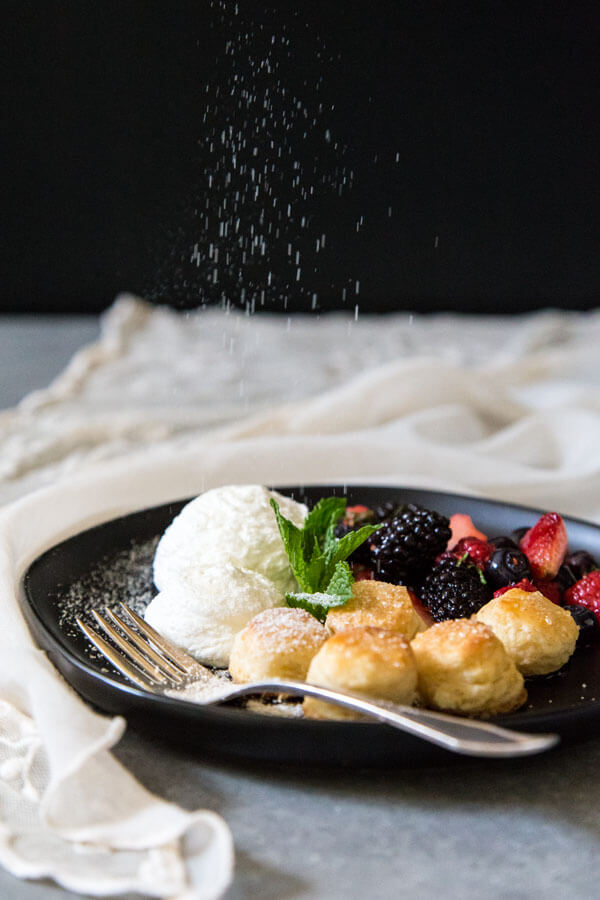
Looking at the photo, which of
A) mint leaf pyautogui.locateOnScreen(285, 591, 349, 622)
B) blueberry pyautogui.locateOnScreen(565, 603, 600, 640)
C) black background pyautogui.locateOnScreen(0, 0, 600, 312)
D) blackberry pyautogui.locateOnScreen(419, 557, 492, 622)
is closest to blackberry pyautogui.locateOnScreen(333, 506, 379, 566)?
blackberry pyautogui.locateOnScreen(419, 557, 492, 622)

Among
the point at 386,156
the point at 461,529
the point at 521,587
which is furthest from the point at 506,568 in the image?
the point at 386,156

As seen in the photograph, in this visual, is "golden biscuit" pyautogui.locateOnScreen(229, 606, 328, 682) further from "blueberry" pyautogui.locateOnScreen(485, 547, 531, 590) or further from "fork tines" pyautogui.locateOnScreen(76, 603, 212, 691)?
"blueberry" pyautogui.locateOnScreen(485, 547, 531, 590)

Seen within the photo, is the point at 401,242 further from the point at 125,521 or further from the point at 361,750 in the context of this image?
the point at 361,750

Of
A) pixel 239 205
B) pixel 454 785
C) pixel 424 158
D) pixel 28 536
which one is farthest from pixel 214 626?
pixel 424 158

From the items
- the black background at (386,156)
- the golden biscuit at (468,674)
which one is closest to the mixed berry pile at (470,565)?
the golden biscuit at (468,674)

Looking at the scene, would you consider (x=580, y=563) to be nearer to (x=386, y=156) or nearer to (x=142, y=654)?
(x=142, y=654)

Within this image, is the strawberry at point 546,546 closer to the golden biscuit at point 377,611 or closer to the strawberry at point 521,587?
the strawberry at point 521,587
